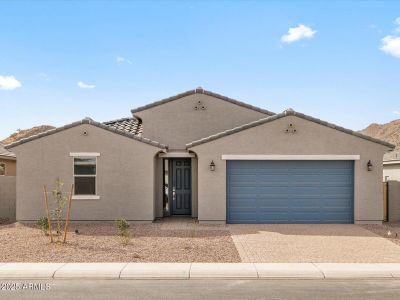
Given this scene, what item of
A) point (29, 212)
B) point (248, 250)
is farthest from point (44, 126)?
point (248, 250)

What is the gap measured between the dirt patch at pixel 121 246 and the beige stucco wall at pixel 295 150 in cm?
155

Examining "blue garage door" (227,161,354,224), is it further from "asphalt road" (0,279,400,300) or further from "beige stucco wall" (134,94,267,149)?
"asphalt road" (0,279,400,300)

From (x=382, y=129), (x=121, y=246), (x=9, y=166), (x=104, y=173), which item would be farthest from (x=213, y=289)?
(x=382, y=129)

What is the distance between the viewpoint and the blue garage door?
1595 cm

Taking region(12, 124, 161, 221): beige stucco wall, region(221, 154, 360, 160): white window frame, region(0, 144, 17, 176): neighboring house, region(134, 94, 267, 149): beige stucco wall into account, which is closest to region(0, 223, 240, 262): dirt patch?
region(12, 124, 161, 221): beige stucco wall

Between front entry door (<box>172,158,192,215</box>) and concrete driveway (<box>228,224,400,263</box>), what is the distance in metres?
3.22

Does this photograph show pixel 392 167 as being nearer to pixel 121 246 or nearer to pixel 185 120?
pixel 185 120

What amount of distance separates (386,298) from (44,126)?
108535 mm

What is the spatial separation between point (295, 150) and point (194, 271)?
26.8 feet

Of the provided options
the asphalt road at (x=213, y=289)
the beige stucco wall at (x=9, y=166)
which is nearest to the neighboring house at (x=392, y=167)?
the asphalt road at (x=213, y=289)

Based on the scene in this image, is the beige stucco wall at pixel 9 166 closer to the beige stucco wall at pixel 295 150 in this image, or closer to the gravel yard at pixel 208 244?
the gravel yard at pixel 208 244

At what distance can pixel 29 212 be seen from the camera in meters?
16.2

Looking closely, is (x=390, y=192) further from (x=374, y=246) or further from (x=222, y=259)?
(x=222, y=259)

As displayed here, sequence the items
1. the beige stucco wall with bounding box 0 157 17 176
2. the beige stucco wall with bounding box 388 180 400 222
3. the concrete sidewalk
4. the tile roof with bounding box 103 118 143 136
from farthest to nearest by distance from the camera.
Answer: the beige stucco wall with bounding box 0 157 17 176 → the tile roof with bounding box 103 118 143 136 → the beige stucco wall with bounding box 388 180 400 222 → the concrete sidewalk
